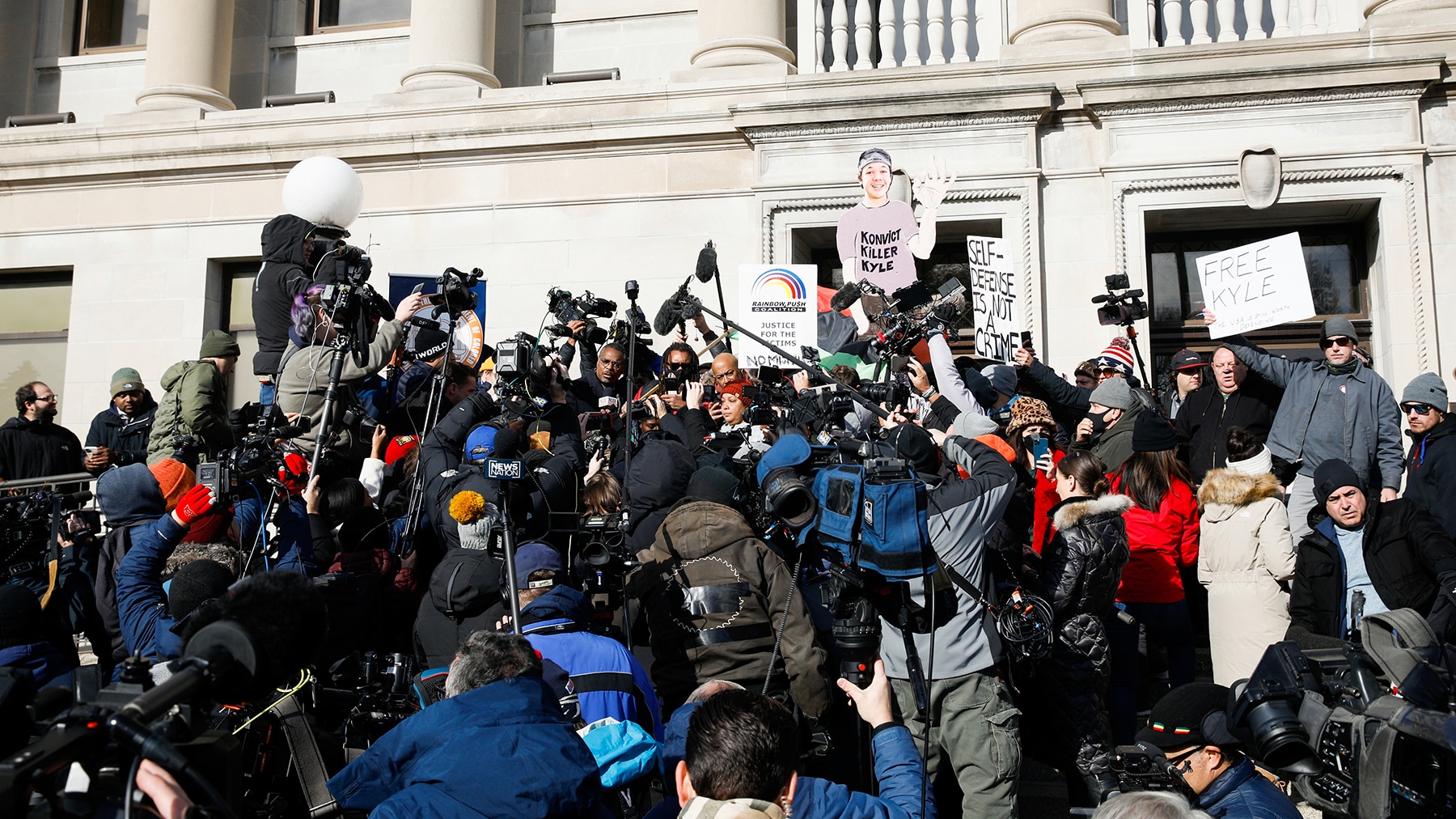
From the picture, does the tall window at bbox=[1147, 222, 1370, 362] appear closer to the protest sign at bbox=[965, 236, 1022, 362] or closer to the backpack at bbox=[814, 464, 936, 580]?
the protest sign at bbox=[965, 236, 1022, 362]

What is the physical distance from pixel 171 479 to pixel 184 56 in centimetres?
1064

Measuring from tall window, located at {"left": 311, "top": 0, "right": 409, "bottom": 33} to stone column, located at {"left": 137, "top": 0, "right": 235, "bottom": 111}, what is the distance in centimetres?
141

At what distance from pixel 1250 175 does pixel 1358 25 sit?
7.72 feet

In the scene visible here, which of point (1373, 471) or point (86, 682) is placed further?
point (1373, 471)

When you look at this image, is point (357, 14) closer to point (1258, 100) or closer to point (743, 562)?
point (1258, 100)

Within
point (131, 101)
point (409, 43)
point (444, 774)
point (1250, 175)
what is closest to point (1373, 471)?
point (1250, 175)

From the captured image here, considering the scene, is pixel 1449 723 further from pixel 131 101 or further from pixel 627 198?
pixel 131 101

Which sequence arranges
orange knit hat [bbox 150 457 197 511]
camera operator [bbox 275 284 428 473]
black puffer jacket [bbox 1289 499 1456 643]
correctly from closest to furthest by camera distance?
1. black puffer jacket [bbox 1289 499 1456 643]
2. orange knit hat [bbox 150 457 197 511]
3. camera operator [bbox 275 284 428 473]

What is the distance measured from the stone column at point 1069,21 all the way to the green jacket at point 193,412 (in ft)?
29.3

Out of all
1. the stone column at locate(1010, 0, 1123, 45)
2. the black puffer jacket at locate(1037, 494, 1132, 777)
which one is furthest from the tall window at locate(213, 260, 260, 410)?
the black puffer jacket at locate(1037, 494, 1132, 777)

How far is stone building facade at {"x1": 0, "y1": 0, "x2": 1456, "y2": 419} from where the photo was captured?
37.4ft

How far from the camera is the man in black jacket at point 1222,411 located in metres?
8.05

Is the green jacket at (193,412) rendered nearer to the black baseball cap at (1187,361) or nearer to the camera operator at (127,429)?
the camera operator at (127,429)

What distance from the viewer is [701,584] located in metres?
5.15
